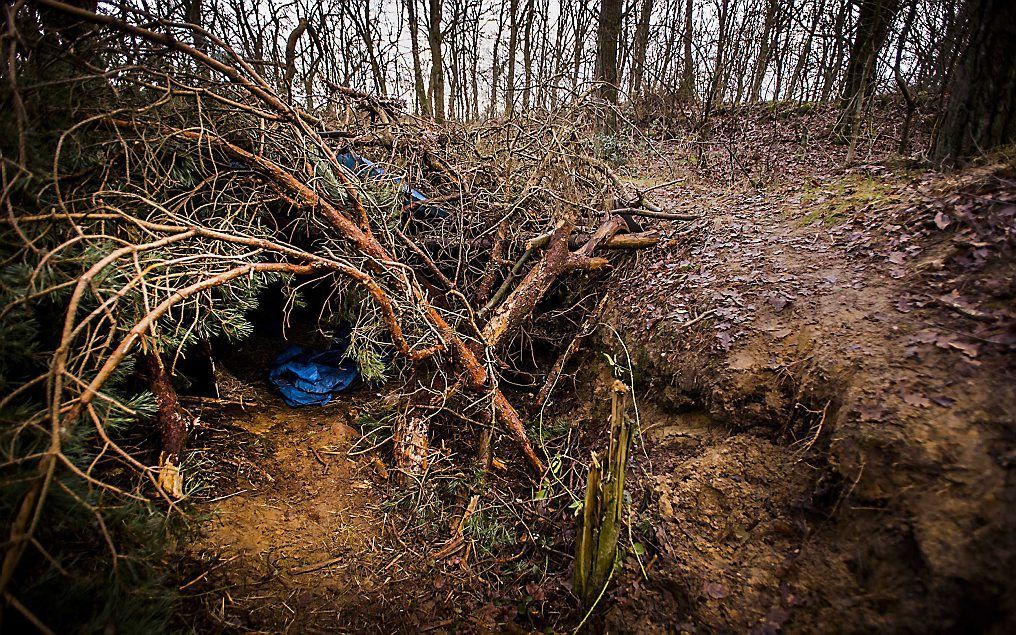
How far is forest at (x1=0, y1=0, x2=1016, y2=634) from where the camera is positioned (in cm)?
182

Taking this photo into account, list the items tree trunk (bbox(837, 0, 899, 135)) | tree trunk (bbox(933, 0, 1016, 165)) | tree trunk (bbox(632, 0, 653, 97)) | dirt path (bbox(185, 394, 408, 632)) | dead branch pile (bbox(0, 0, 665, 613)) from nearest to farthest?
dead branch pile (bbox(0, 0, 665, 613)) → dirt path (bbox(185, 394, 408, 632)) → tree trunk (bbox(933, 0, 1016, 165)) → tree trunk (bbox(837, 0, 899, 135)) → tree trunk (bbox(632, 0, 653, 97))

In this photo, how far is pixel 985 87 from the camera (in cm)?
379

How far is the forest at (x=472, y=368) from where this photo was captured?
71.8 inches

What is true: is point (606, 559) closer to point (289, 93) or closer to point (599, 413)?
point (599, 413)

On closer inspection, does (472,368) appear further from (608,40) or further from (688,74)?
(688,74)

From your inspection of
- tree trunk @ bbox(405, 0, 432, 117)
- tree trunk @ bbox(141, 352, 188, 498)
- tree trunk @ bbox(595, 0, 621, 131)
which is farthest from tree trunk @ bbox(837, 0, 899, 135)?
tree trunk @ bbox(141, 352, 188, 498)

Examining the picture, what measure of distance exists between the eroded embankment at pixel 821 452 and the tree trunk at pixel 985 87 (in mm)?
1575

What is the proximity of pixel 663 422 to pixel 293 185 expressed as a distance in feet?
10.8

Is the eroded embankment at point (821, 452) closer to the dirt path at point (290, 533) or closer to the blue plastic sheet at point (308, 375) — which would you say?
the dirt path at point (290, 533)

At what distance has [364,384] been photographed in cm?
505

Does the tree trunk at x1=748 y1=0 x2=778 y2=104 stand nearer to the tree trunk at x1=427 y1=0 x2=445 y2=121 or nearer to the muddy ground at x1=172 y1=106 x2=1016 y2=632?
the muddy ground at x1=172 y1=106 x2=1016 y2=632

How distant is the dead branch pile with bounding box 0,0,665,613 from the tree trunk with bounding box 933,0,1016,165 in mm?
2761

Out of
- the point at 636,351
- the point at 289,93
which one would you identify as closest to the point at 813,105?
the point at 636,351

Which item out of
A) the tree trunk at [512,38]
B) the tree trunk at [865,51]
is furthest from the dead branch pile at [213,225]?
the tree trunk at [512,38]
